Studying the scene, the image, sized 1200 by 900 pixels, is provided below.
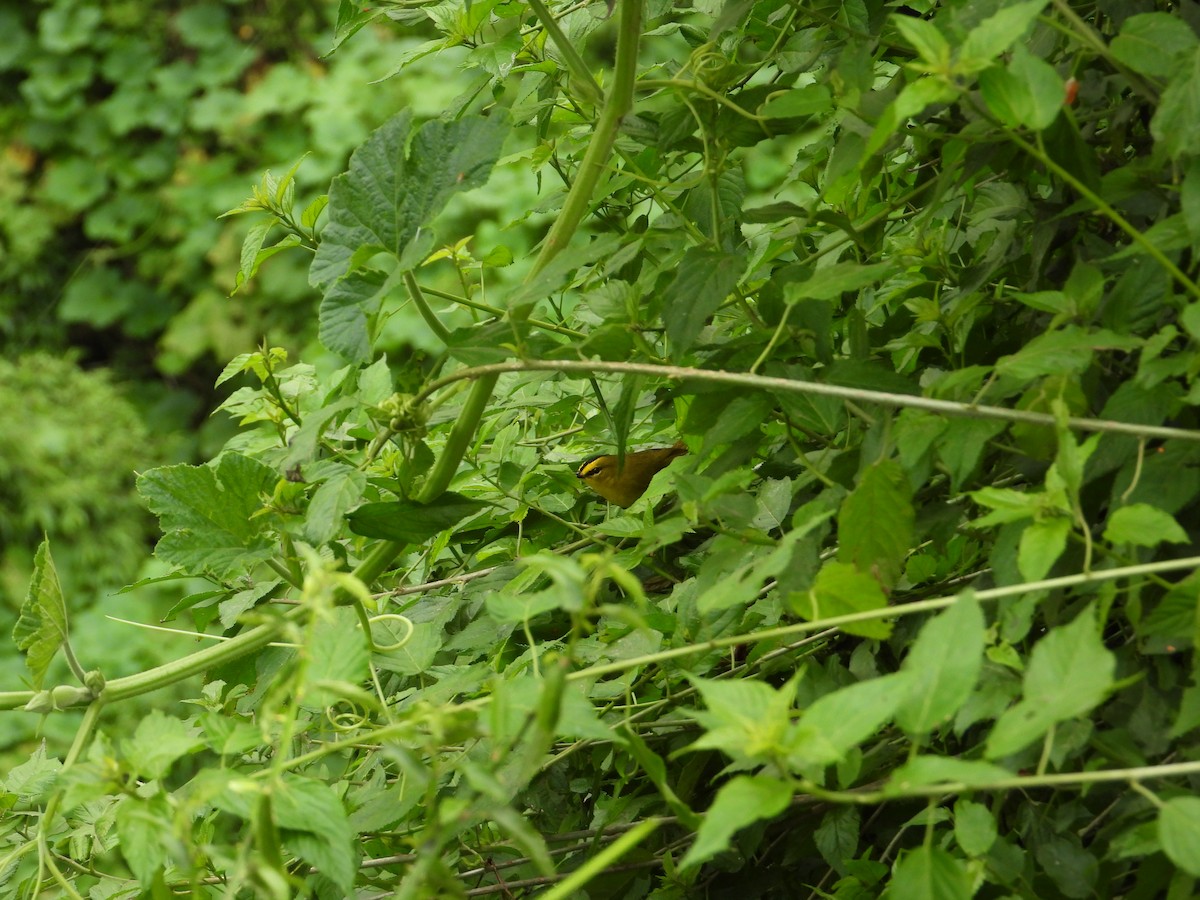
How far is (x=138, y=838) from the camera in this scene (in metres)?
0.59

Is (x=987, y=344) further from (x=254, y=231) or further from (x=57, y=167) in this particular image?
(x=57, y=167)

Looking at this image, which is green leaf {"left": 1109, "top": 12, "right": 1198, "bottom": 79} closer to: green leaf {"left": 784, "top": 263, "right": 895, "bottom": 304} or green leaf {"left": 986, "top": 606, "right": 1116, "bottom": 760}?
green leaf {"left": 784, "top": 263, "right": 895, "bottom": 304}

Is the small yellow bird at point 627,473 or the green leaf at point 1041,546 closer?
the green leaf at point 1041,546

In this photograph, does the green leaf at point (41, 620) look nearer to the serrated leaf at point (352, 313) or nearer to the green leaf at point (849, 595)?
the serrated leaf at point (352, 313)

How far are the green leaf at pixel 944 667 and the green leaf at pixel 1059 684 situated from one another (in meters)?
0.02

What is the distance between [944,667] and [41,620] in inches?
21.8

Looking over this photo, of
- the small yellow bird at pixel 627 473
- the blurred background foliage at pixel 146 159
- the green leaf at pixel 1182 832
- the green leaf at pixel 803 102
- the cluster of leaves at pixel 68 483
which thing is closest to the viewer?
the green leaf at pixel 1182 832

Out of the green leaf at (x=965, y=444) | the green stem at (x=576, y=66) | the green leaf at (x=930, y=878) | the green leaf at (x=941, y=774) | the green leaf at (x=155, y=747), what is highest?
the green stem at (x=576, y=66)

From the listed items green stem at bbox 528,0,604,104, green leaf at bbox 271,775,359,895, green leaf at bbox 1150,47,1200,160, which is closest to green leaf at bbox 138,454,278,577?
green leaf at bbox 271,775,359,895

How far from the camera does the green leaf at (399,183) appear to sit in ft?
2.43

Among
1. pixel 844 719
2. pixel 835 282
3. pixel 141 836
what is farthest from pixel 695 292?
pixel 141 836

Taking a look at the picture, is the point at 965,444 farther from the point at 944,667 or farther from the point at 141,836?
the point at 141,836

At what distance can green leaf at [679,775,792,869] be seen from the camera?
0.47m

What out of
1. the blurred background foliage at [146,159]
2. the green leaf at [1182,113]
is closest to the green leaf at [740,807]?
the green leaf at [1182,113]
